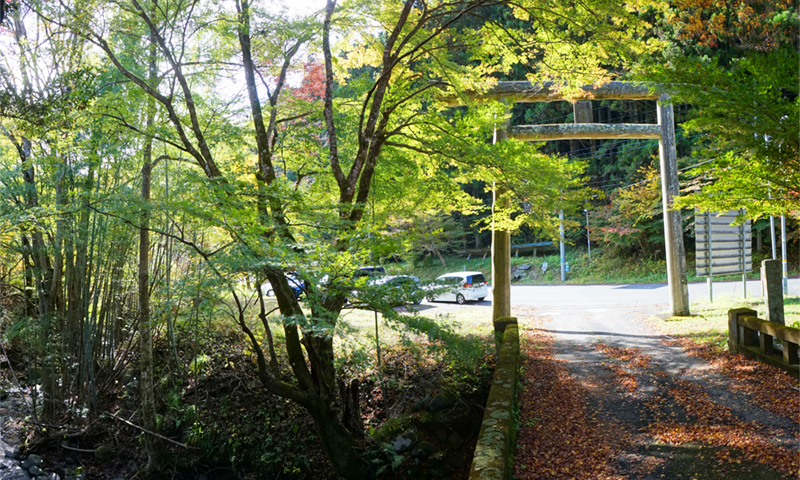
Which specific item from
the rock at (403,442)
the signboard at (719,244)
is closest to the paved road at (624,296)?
the signboard at (719,244)

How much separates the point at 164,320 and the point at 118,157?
2.46 metres

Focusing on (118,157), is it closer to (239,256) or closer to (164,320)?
(164,320)

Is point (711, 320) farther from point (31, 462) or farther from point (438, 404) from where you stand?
point (31, 462)

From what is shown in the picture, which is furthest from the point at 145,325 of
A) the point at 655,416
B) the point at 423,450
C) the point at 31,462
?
the point at 655,416

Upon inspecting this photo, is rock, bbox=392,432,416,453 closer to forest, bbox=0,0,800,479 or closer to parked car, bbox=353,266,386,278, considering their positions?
forest, bbox=0,0,800,479

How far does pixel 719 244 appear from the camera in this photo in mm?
9688

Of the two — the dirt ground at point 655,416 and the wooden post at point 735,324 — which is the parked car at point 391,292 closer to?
the dirt ground at point 655,416

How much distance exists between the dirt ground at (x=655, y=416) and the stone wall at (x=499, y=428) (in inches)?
13.3

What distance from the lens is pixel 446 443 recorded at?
5.89m

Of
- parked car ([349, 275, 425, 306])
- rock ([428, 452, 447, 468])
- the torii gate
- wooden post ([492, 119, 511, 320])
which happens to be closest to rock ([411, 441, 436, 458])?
rock ([428, 452, 447, 468])

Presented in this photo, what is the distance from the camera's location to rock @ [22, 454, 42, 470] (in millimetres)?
6250

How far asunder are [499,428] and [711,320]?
649 cm

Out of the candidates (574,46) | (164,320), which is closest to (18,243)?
(164,320)

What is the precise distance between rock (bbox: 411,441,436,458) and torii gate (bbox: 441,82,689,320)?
3.56 m
